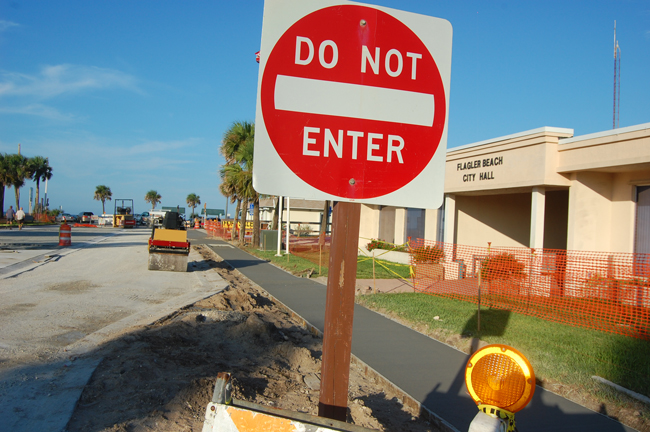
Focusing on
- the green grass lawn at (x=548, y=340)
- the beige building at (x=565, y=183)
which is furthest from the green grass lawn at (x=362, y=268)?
the green grass lawn at (x=548, y=340)

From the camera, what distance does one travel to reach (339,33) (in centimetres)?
208

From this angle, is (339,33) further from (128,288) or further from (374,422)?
(128,288)

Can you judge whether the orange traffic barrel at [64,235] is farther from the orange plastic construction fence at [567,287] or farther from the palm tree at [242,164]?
the orange plastic construction fence at [567,287]

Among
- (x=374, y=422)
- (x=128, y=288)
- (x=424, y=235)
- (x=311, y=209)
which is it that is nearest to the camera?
(x=374, y=422)

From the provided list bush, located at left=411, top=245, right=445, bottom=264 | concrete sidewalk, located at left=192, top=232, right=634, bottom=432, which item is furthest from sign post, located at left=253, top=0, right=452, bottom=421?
bush, located at left=411, top=245, right=445, bottom=264

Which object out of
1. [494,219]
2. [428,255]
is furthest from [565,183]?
[494,219]

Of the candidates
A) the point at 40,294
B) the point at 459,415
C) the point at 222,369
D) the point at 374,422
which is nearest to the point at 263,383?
the point at 222,369

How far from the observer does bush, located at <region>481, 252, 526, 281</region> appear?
12891 millimetres

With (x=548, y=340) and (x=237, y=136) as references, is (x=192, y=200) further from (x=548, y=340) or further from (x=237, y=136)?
(x=548, y=340)

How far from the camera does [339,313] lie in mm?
2057

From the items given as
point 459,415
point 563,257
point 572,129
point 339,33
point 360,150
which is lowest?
point 459,415

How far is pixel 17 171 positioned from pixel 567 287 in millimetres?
72629

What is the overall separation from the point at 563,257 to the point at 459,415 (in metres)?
9.59

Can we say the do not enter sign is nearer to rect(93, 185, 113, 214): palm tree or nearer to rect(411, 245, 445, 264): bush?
rect(411, 245, 445, 264): bush
